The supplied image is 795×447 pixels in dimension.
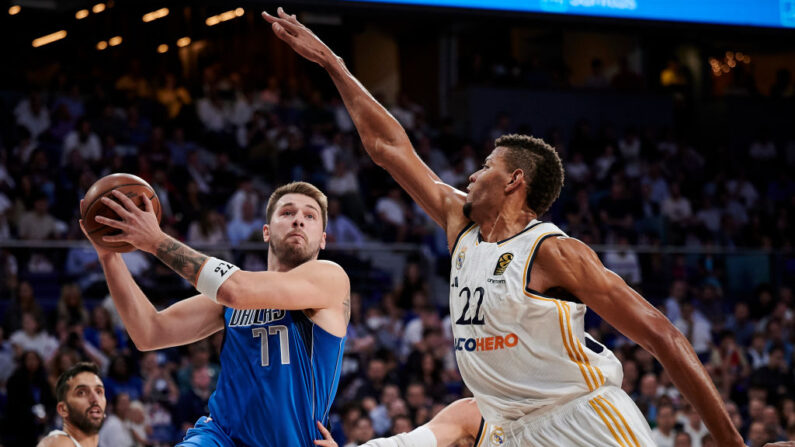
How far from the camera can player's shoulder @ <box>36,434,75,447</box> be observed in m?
5.25

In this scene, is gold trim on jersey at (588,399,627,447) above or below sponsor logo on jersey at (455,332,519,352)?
below

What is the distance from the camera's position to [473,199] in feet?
12.4

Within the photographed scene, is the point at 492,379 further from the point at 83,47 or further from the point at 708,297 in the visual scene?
the point at 83,47

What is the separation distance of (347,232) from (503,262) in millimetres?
8618

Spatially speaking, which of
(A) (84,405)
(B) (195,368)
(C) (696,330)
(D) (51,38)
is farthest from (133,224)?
(D) (51,38)

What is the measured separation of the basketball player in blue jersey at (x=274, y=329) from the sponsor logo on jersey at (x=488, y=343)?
0.77 metres

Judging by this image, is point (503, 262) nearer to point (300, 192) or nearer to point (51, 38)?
point (300, 192)

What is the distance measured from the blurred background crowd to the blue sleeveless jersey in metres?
4.51

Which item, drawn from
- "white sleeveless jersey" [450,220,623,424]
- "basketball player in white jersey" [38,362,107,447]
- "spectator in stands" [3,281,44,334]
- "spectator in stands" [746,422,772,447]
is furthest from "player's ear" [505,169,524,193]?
"spectator in stands" [746,422,772,447]

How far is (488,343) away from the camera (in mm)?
3500

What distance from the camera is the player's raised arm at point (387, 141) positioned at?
13.3 ft

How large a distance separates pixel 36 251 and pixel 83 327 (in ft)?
4.13

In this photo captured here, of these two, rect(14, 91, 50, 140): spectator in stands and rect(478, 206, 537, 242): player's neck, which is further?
rect(14, 91, 50, 140): spectator in stands

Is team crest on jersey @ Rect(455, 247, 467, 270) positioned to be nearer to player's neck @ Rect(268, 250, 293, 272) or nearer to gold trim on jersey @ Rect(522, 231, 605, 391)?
gold trim on jersey @ Rect(522, 231, 605, 391)
